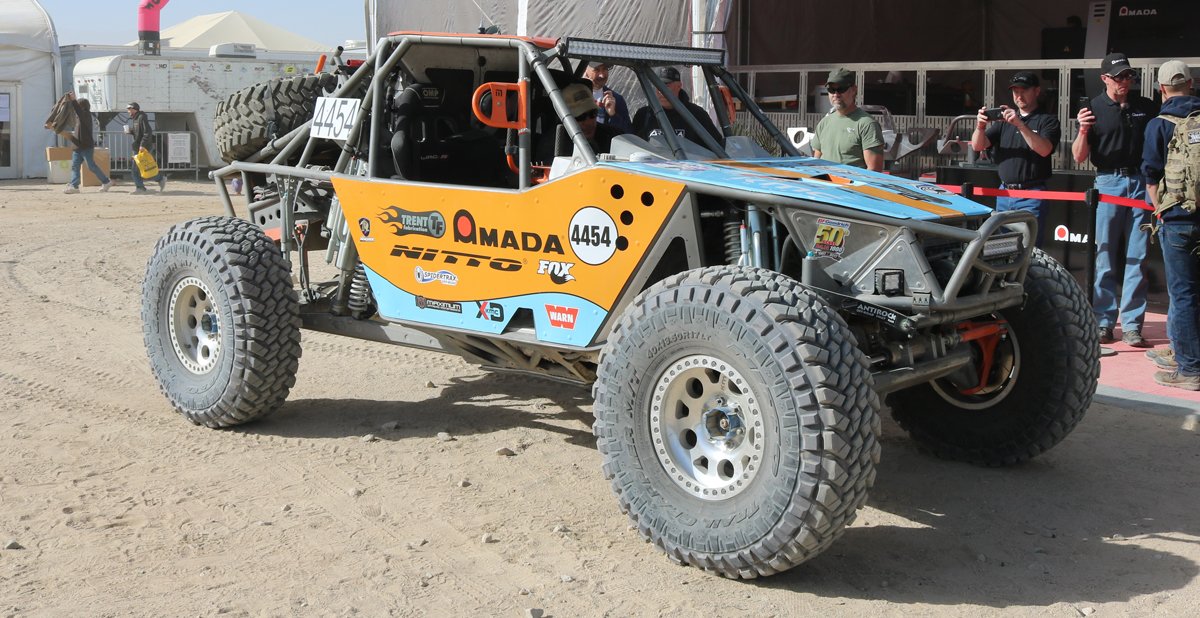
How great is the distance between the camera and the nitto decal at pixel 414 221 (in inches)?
233

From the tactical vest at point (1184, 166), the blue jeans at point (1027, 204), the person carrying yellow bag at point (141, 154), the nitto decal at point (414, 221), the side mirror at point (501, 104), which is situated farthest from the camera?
the person carrying yellow bag at point (141, 154)

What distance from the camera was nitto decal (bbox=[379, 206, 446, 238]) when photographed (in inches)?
233

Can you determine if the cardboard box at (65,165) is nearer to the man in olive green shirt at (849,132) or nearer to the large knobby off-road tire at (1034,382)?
the man in olive green shirt at (849,132)

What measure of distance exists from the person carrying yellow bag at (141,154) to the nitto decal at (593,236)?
18.4 m

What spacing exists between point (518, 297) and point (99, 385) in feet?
10.8

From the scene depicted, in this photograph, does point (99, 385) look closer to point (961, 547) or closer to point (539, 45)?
point (539, 45)

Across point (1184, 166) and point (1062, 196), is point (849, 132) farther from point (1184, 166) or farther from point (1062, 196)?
point (1184, 166)

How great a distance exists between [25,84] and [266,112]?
19.3m

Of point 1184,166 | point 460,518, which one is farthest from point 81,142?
point 1184,166

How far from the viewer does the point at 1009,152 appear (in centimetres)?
885

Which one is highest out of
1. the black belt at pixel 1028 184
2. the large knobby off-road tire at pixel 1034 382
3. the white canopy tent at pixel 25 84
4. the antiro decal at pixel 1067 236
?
the white canopy tent at pixel 25 84

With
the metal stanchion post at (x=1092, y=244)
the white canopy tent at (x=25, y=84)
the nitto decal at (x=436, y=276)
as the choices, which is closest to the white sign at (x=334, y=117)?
the nitto decal at (x=436, y=276)

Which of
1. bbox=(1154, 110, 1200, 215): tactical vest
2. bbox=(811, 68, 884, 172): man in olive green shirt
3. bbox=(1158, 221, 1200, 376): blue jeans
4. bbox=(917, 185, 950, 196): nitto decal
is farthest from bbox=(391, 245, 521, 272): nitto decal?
bbox=(1158, 221, 1200, 376): blue jeans

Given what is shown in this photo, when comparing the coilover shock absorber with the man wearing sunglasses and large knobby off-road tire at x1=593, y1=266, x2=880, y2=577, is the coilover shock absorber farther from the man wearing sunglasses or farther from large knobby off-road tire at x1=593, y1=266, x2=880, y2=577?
the man wearing sunglasses
